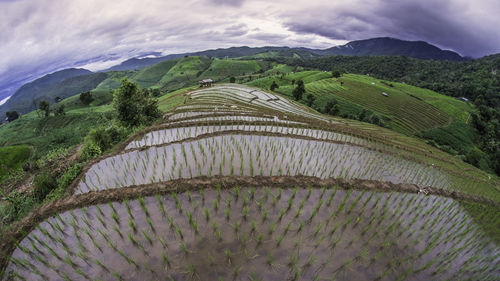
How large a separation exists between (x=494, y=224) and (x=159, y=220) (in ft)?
54.2

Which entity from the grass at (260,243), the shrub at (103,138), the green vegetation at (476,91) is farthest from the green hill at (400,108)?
the shrub at (103,138)

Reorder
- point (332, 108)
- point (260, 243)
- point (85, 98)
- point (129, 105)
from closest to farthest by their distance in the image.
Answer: point (260, 243) → point (129, 105) → point (332, 108) → point (85, 98)

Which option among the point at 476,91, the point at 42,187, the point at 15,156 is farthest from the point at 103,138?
the point at 476,91

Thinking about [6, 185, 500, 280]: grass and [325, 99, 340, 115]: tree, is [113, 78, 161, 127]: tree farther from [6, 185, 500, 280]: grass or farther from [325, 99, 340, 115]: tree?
[325, 99, 340, 115]: tree

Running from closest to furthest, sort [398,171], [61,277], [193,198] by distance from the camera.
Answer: [61,277]
[193,198]
[398,171]

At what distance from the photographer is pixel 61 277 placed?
6.22 meters

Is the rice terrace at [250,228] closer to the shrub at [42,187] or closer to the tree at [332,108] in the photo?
the shrub at [42,187]

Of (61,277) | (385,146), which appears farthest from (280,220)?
(385,146)

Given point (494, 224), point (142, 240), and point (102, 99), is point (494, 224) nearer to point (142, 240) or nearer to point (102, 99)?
point (142, 240)

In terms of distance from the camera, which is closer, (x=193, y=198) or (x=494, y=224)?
(x=193, y=198)

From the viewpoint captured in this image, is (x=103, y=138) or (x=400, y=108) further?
(x=400, y=108)

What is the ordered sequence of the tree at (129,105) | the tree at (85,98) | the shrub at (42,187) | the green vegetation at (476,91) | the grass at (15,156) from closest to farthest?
1. the shrub at (42,187)
2. the tree at (129,105)
3. the grass at (15,156)
4. the green vegetation at (476,91)
5. the tree at (85,98)

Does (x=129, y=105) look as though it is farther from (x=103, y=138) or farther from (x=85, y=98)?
(x=85, y=98)

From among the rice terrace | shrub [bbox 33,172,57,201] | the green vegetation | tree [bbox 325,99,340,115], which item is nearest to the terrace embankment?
the rice terrace
